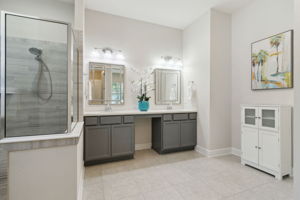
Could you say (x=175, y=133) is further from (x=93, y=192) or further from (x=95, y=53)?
(x=95, y=53)

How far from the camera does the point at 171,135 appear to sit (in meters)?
3.18

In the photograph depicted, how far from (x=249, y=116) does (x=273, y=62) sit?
99 cm

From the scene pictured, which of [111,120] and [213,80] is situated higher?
[213,80]

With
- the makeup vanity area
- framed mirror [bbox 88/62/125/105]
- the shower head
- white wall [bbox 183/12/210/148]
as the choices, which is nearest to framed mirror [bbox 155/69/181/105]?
the makeup vanity area

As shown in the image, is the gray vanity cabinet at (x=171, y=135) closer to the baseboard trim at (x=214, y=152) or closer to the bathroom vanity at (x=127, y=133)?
the bathroom vanity at (x=127, y=133)

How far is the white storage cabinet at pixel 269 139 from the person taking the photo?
214 cm

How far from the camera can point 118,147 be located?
2.76 m

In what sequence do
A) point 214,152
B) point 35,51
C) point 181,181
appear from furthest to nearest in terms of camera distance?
point 214,152 → point 181,181 → point 35,51

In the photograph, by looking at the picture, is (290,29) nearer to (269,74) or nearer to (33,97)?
(269,74)

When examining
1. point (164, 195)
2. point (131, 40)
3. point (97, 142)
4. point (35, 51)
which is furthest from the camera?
point (131, 40)

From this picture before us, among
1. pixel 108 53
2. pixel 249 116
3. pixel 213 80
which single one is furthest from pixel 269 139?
pixel 108 53

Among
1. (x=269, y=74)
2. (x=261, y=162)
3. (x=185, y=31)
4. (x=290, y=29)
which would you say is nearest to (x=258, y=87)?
(x=269, y=74)

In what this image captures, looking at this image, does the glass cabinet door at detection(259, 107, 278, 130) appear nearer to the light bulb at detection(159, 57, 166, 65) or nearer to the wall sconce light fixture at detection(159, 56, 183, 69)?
the wall sconce light fixture at detection(159, 56, 183, 69)

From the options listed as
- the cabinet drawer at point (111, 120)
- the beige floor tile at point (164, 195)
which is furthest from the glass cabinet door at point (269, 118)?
the cabinet drawer at point (111, 120)
